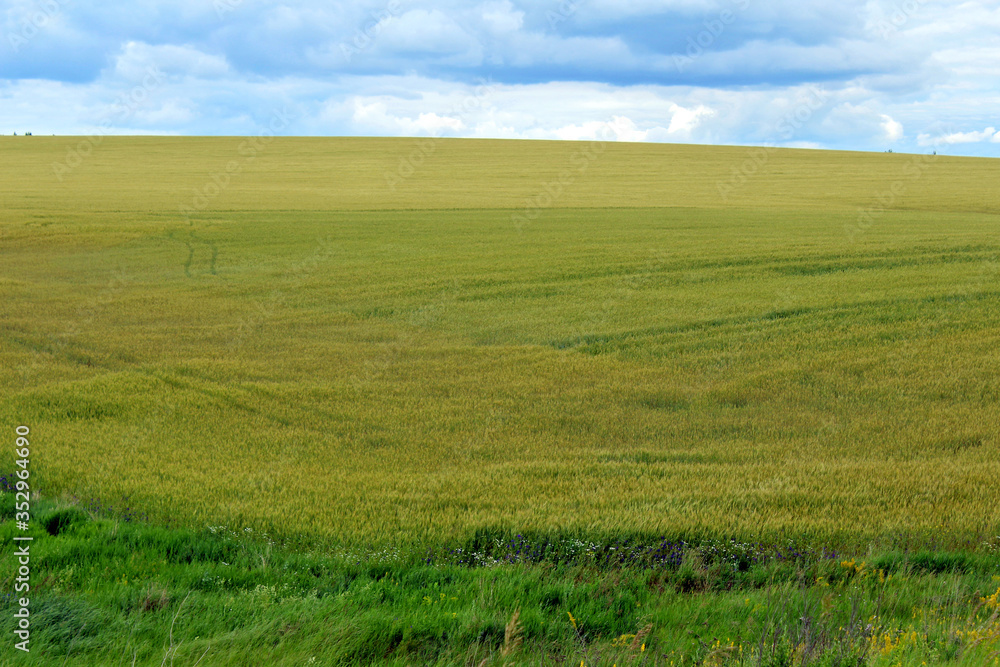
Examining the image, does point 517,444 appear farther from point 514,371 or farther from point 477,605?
point 477,605

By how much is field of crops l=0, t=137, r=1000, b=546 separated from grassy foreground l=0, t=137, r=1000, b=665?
0.08 meters

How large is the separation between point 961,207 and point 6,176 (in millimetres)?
68368

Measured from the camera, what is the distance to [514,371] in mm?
14453

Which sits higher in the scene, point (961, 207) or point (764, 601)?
point (961, 207)

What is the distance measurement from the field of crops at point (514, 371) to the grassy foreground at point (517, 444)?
8cm

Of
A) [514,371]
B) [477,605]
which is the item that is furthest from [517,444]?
[477,605]

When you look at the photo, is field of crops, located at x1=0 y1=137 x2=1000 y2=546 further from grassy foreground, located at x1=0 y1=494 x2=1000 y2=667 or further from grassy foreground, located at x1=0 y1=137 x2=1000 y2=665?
grassy foreground, located at x1=0 y1=494 x2=1000 y2=667

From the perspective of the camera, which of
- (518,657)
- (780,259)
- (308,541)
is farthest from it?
(780,259)

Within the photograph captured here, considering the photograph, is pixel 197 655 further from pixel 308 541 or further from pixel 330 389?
pixel 330 389

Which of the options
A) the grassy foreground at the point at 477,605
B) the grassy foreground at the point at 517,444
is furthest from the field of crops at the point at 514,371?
the grassy foreground at the point at 477,605

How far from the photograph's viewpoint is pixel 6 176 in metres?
59.4

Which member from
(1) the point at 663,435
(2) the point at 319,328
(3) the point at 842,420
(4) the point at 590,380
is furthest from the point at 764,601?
(2) the point at 319,328

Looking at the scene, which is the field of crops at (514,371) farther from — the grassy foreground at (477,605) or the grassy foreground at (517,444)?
the grassy foreground at (477,605)

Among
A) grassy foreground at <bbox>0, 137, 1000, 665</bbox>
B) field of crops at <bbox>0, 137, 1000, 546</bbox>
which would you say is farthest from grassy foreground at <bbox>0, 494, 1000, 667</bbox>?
field of crops at <bbox>0, 137, 1000, 546</bbox>
